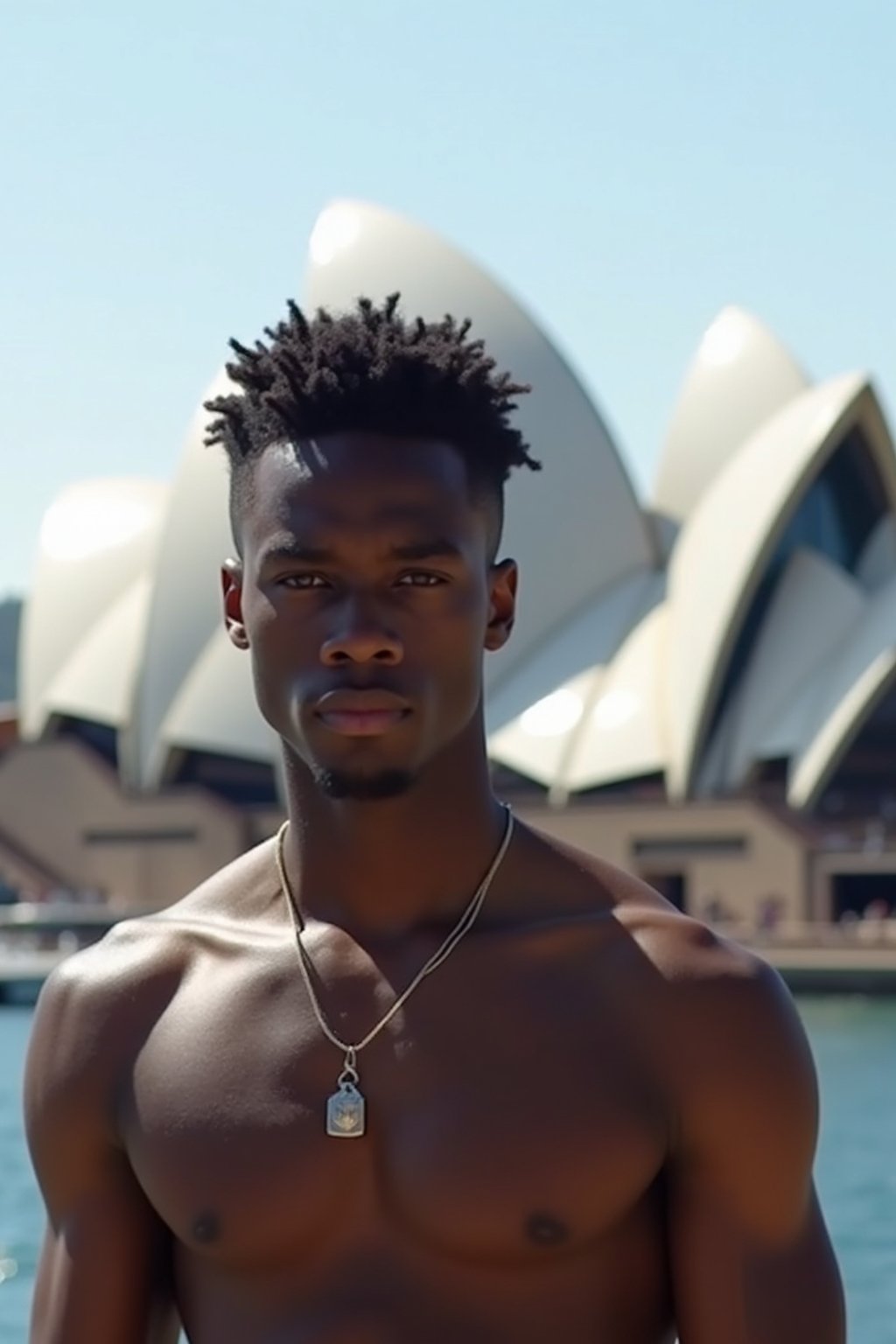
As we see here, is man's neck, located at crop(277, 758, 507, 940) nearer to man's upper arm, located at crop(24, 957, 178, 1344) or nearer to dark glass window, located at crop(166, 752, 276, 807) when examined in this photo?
man's upper arm, located at crop(24, 957, 178, 1344)

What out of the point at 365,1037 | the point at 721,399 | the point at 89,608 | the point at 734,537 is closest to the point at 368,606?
the point at 365,1037

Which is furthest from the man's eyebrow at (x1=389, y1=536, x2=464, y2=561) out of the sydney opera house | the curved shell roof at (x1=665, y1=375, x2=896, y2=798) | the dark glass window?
the dark glass window

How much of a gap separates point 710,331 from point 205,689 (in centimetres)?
946

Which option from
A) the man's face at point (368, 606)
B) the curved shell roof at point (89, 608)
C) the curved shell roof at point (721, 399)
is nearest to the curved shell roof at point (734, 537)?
the curved shell roof at point (721, 399)

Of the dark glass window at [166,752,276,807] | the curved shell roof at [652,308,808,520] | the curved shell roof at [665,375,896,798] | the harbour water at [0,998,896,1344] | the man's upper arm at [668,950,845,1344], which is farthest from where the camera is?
the dark glass window at [166,752,276,807]

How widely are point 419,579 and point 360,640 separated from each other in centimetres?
A: 7

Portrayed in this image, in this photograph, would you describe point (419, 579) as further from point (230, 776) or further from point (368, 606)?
Answer: point (230, 776)

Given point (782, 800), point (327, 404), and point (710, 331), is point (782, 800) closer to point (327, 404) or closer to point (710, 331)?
point (710, 331)

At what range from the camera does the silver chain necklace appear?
5.33ft

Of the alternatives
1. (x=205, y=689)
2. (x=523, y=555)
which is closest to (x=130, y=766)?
(x=205, y=689)

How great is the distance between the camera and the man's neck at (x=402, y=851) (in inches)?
66.6

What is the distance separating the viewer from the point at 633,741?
106 ft

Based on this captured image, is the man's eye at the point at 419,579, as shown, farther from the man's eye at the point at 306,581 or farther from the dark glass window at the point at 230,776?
the dark glass window at the point at 230,776

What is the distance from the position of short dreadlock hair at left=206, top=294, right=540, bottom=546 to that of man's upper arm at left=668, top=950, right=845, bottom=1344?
0.40 meters
